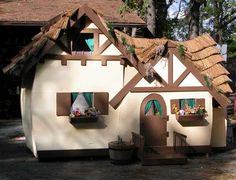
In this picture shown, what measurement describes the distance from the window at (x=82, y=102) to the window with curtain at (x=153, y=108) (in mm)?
967

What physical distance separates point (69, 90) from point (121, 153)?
6.07 feet

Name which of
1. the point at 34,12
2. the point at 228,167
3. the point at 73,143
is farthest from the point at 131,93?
the point at 34,12

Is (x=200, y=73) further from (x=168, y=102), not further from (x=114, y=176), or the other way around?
(x=114, y=176)

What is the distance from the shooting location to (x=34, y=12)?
71.4 ft

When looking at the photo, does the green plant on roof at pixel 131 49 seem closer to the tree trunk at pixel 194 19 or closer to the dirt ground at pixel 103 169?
the dirt ground at pixel 103 169

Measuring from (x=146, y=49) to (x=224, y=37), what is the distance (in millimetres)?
40016

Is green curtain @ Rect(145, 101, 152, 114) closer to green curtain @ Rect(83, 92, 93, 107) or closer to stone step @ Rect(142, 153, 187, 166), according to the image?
A: stone step @ Rect(142, 153, 187, 166)

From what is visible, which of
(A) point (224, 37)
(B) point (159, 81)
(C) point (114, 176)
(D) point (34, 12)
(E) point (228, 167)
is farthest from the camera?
(A) point (224, 37)

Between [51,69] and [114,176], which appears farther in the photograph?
[51,69]

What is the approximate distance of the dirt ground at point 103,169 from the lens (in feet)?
35.6

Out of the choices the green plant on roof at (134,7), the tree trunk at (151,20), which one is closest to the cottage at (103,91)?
the green plant on roof at (134,7)

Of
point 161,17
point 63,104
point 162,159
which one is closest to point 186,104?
point 162,159

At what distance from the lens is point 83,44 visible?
12.6m

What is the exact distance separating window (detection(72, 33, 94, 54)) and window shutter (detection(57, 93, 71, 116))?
106cm
